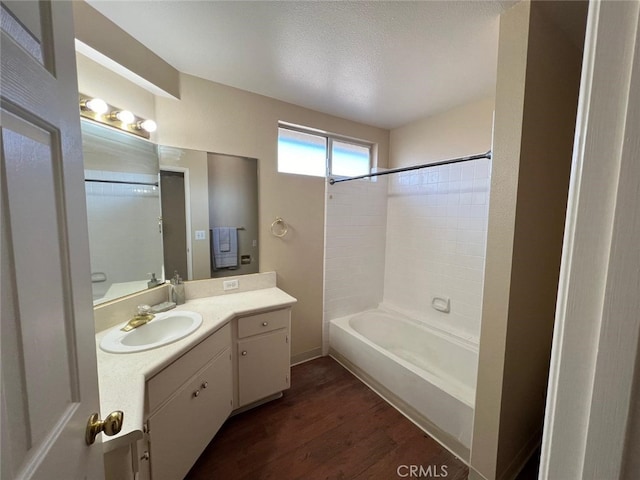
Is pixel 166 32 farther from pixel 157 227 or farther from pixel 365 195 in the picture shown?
pixel 365 195

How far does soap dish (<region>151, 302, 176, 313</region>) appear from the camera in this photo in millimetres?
1637

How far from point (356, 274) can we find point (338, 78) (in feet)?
6.08

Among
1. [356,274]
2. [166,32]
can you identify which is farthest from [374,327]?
[166,32]

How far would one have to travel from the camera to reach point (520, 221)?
1219 millimetres

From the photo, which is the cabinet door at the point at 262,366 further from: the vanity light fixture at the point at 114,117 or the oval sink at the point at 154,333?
the vanity light fixture at the point at 114,117

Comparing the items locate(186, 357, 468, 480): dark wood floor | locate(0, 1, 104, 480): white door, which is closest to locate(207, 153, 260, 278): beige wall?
locate(186, 357, 468, 480): dark wood floor

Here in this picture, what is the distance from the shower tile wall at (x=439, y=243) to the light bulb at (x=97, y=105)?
2.48 metres

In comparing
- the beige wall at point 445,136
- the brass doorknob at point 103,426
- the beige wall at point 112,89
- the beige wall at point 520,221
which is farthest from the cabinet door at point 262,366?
the beige wall at point 445,136

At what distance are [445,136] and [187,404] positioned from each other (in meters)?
2.79

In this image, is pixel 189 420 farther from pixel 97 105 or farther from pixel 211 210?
pixel 97 105

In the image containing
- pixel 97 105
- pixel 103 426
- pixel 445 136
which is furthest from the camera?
pixel 445 136

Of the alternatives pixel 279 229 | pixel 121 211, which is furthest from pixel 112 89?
pixel 279 229

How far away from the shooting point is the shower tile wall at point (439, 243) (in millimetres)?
2143

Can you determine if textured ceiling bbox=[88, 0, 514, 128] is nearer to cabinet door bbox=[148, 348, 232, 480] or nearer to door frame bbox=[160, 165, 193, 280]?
door frame bbox=[160, 165, 193, 280]
